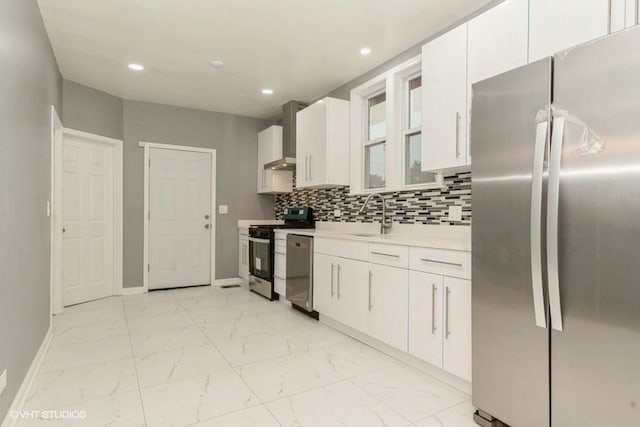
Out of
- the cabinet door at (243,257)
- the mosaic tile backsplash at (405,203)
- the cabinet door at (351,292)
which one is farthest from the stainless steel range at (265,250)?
the cabinet door at (351,292)

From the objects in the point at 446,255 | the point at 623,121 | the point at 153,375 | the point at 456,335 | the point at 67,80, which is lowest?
the point at 153,375

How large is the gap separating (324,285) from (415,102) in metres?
1.88

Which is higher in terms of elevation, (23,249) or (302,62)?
(302,62)

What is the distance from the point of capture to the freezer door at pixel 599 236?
4.02ft

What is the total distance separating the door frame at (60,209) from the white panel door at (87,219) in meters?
0.05

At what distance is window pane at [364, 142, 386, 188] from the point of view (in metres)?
3.48

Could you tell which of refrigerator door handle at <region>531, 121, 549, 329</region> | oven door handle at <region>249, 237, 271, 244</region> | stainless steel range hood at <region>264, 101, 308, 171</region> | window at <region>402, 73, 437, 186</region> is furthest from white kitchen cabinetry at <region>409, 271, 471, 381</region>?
stainless steel range hood at <region>264, 101, 308, 171</region>

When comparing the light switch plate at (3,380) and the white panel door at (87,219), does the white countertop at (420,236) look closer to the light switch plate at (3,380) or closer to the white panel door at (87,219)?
the light switch plate at (3,380)

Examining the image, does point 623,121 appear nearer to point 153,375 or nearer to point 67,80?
point 153,375

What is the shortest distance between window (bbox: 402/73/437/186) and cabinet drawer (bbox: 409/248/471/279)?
38.4 inches

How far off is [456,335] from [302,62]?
9.32ft

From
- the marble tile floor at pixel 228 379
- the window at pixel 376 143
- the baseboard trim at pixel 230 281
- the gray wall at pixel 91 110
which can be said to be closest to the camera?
the marble tile floor at pixel 228 379

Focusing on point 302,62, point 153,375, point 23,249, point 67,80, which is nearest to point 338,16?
point 302,62

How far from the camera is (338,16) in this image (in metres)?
2.65
